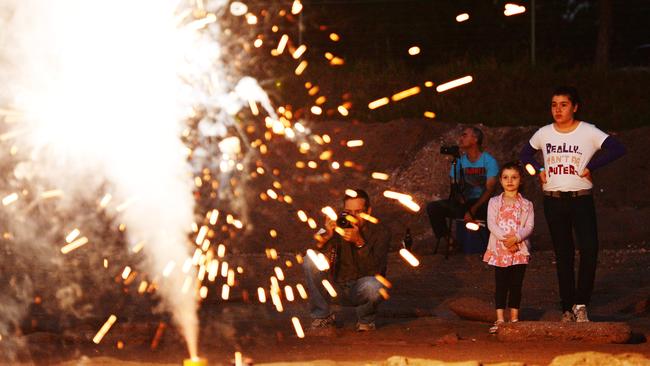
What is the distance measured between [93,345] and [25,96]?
435 cm

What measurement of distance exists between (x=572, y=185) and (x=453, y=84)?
52.3 ft

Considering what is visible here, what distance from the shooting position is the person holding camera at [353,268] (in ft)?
32.2

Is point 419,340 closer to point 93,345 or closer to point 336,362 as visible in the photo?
point 336,362

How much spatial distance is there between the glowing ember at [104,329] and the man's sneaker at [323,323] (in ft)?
5.61

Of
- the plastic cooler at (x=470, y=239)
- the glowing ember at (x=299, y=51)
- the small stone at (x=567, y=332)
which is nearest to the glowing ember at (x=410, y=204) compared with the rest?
the plastic cooler at (x=470, y=239)

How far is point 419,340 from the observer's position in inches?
377

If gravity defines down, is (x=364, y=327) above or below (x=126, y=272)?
below

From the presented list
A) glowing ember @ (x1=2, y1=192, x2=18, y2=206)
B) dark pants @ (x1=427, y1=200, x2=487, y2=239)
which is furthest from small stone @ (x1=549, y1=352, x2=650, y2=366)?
glowing ember @ (x1=2, y1=192, x2=18, y2=206)

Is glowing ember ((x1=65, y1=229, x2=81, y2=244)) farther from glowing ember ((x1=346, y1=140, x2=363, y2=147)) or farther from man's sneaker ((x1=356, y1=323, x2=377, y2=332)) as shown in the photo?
man's sneaker ((x1=356, y1=323, x2=377, y2=332))

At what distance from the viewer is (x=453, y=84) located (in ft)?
84.0

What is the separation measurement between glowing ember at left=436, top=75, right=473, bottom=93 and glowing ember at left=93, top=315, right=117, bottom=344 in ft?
48.8

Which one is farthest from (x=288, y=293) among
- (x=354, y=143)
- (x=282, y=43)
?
(x=282, y=43)

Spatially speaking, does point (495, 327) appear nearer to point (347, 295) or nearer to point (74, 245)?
point (347, 295)

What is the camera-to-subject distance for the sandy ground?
29.2 feet
